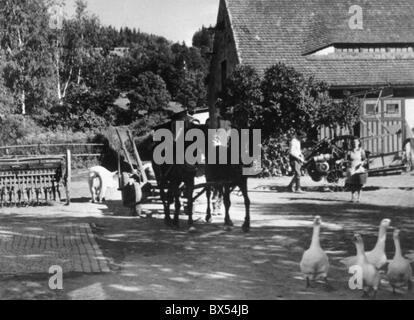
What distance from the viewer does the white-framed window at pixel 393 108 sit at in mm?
22689

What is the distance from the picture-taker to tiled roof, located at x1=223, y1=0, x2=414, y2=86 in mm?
23344

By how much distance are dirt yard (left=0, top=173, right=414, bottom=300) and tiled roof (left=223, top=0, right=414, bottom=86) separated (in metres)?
8.96

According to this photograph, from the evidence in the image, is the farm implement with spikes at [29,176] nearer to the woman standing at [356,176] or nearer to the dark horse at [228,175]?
the dark horse at [228,175]

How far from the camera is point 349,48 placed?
2434cm

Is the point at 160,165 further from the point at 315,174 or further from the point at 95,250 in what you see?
the point at 315,174

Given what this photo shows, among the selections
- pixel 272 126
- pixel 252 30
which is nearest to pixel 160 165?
pixel 272 126

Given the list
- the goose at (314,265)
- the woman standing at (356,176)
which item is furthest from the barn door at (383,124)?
the goose at (314,265)

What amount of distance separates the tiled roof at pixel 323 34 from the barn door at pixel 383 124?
1.12m

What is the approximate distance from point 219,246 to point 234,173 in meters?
1.73

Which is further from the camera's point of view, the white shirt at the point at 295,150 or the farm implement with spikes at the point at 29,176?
the white shirt at the point at 295,150

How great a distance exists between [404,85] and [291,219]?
46.0ft

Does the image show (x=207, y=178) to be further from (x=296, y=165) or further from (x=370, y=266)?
(x=296, y=165)

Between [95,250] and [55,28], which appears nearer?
[95,250]

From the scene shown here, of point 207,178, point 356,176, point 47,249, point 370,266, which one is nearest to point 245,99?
point 356,176
